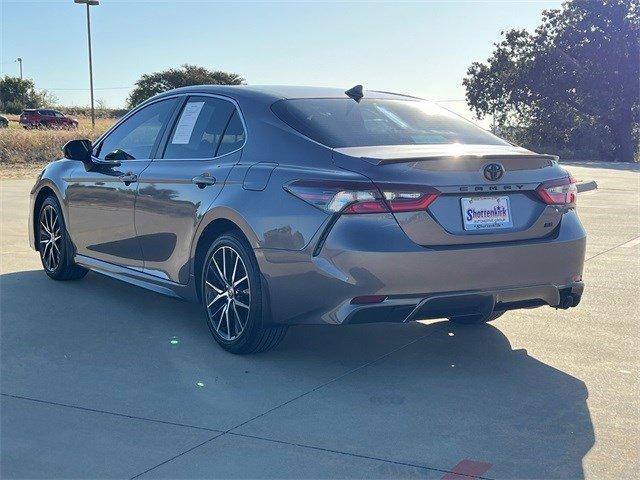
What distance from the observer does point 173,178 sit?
585 cm

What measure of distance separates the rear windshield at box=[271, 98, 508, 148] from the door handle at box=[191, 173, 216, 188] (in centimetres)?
56

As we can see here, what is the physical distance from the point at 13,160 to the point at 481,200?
23.0 m

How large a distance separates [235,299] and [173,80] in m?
62.2

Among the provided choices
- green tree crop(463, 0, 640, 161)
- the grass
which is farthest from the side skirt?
green tree crop(463, 0, 640, 161)

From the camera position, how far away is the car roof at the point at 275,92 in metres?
5.67

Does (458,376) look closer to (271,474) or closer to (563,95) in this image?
(271,474)

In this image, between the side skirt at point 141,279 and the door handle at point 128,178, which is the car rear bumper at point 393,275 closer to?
the side skirt at point 141,279

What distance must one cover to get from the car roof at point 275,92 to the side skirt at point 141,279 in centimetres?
122

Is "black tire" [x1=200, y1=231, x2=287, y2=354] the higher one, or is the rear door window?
the rear door window

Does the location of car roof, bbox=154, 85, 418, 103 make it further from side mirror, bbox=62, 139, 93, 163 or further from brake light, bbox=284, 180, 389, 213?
side mirror, bbox=62, 139, 93, 163

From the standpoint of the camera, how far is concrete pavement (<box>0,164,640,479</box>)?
12.3ft

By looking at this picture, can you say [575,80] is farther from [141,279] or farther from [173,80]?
[141,279]

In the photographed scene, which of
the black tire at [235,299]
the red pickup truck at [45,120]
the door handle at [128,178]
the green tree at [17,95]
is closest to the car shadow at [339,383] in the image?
the black tire at [235,299]

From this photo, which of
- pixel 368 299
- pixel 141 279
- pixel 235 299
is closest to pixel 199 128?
pixel 141 279
